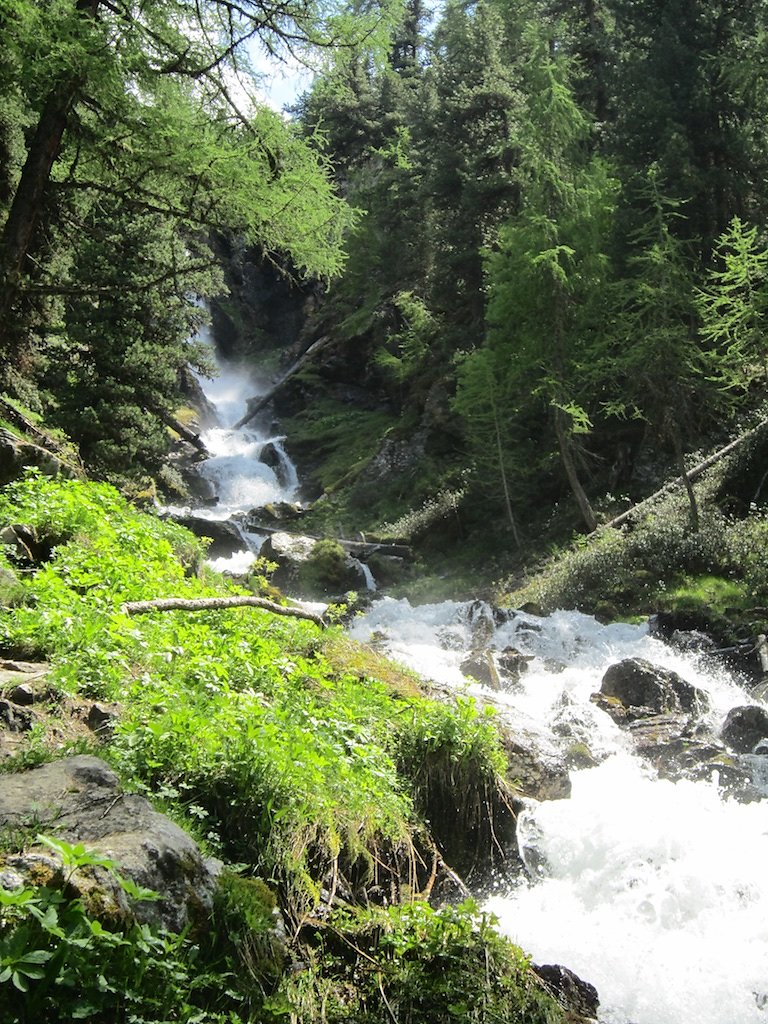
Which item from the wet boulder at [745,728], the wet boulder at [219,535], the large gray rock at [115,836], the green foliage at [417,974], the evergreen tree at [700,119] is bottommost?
the wet boulder at [219,535]

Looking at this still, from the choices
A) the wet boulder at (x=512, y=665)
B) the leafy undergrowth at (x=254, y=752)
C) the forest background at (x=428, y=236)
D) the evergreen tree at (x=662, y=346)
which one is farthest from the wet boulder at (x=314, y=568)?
the leafy undergrowth at (x=254, y=752)

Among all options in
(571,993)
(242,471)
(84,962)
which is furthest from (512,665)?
(242,471)

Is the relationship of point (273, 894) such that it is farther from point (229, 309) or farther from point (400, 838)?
point (229, 309)

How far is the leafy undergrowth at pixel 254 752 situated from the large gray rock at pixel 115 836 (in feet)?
0.57

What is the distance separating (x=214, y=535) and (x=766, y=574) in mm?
15053

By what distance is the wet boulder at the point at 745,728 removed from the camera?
10578 millimetres

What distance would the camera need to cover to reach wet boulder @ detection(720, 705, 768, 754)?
10.6 meters

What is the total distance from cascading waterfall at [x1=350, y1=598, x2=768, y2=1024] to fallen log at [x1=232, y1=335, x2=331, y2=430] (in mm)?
31849

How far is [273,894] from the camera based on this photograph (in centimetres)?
377

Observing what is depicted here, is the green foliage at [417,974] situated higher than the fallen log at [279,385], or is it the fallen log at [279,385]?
the fallen log at [279,385]

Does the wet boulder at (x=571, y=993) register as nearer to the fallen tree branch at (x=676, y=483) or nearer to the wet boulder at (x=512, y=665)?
the wet boulder at (x=512, y=665)

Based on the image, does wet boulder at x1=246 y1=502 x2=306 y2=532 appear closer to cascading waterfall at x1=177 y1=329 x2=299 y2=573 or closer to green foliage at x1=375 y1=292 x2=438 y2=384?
cascading waterfall at x1=177 y1=329 x2=299 y2=573

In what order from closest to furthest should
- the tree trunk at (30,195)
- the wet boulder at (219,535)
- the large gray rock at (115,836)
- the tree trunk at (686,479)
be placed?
1. the large gray rock at (115,836)
2. the tree trunk at (30,195)
3. the tree trunk at (686,479)
4. the wet boulder at (219,535)

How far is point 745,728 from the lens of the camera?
35.4ft
